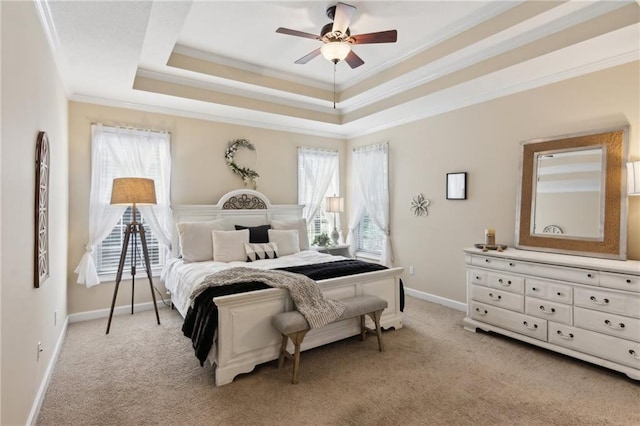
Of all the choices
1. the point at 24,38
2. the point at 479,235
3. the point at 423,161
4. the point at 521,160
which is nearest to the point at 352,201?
the point at 423,161

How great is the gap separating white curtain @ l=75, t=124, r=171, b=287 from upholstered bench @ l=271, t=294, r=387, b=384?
2548 millimetres

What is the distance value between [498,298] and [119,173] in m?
4.73

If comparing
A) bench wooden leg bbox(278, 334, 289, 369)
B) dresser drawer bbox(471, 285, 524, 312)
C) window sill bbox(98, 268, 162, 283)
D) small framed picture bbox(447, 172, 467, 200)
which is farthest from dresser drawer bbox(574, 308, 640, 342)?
window sill bbox(98, 268, 162, 283)

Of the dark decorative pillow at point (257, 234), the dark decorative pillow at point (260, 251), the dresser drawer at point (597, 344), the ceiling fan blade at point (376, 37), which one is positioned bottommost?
the dresser drawer at point (597, 344)

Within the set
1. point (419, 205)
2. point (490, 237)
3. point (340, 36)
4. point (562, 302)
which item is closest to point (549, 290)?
point (562, 302)

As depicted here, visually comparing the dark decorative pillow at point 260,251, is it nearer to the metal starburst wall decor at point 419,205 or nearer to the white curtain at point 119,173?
the white curtain at point 119,173

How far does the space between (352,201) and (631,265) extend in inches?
159

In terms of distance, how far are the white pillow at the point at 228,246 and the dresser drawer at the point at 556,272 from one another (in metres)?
3.06

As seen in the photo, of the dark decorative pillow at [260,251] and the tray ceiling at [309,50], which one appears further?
the dark decorative pillow at [260,251]

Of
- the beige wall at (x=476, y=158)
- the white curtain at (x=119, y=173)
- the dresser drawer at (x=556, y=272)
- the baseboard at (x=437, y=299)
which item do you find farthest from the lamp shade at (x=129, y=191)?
the dresser drawer at (x=556, y=272)

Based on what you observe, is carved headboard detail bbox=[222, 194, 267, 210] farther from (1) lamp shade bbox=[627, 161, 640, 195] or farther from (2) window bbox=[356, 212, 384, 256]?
(1) lamp shade bbox=[627, 161, 640, 195]

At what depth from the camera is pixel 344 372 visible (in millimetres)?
2805

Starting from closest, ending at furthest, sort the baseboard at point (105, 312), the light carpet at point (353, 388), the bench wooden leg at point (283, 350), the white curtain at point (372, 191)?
1. the light carpet at point (353, 388)
2. the bench wooden leg at point (283, 350)
3. the baseboard at point (105, 312)
4. the white curtain at point (372, 191)

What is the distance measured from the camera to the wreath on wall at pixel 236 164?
5090 mm
